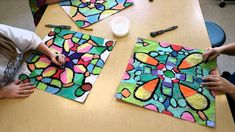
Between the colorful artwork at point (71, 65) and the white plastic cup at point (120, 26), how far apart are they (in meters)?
0.06

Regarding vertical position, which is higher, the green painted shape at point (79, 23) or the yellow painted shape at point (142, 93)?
the green painted shape at point (79, 23)

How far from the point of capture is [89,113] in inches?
29.0

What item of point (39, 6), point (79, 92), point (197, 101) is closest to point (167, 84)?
point (197, 101)

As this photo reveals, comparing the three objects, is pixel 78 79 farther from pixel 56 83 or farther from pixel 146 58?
pixel 146 58

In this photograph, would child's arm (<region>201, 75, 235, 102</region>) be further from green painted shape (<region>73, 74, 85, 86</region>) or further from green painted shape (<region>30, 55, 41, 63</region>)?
green painted shape (<region>30, 55, 41, 63</region>)

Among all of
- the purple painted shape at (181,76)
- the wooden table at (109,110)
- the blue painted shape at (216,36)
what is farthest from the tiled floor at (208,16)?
the purple painted shape at (181,76)

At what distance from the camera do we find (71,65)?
0.88 metres

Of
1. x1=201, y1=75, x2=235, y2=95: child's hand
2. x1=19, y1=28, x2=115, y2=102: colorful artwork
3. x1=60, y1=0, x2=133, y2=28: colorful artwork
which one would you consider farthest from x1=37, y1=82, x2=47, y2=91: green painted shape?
x1=201, y1=75, x2=235, y2=95: child's hand

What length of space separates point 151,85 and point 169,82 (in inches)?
2.7

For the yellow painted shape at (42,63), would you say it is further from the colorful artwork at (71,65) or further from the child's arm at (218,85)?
the child's arm at (218,85)

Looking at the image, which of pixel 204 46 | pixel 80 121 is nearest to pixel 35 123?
pixel 80 121

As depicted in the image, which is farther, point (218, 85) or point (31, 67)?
point (31, 67)

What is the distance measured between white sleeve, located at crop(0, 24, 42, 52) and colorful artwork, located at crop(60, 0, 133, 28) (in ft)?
0.74

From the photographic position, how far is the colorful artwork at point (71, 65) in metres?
0.81
